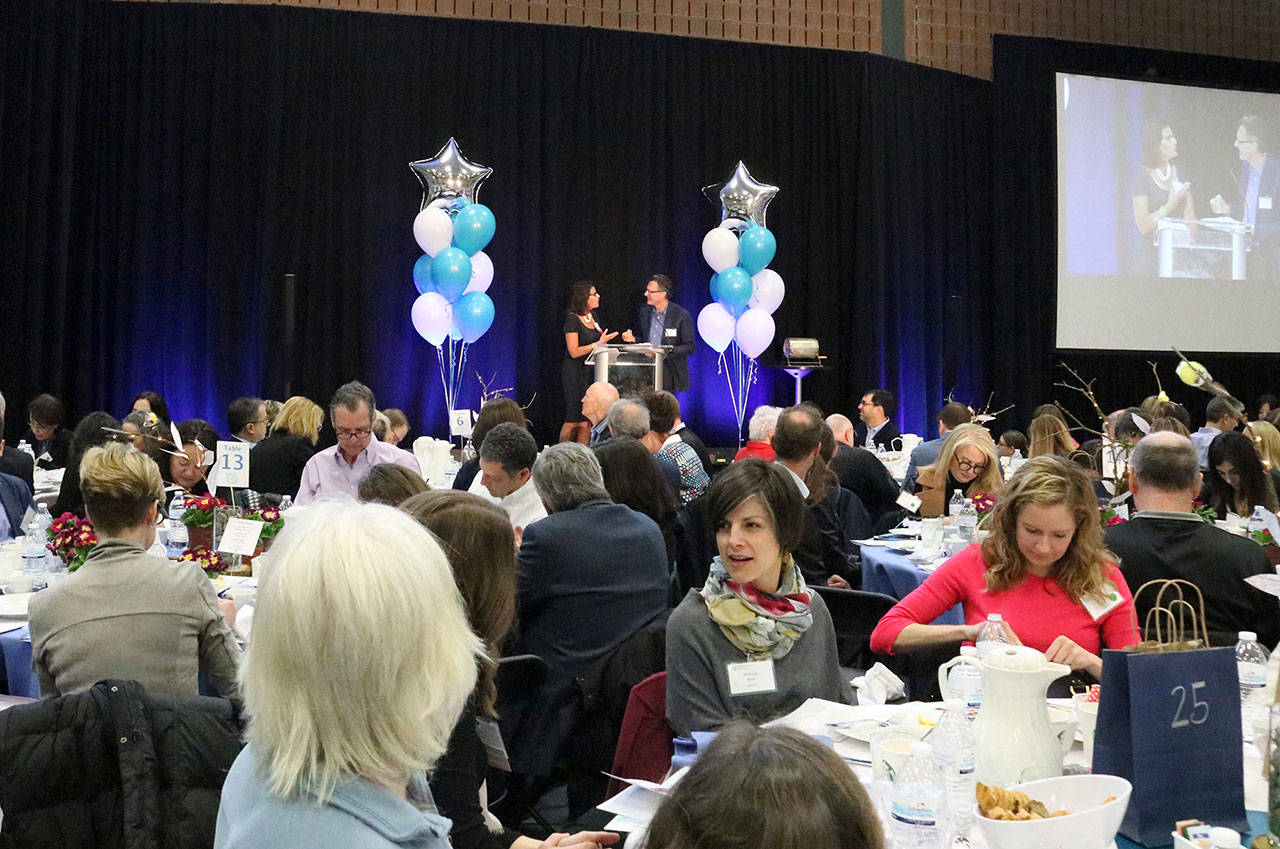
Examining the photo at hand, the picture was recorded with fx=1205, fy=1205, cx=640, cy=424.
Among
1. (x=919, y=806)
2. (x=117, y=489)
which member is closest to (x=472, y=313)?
(x=117, y=489)

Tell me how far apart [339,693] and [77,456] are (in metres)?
4.12

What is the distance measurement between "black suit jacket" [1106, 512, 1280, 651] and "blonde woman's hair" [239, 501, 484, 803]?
8.62 feet

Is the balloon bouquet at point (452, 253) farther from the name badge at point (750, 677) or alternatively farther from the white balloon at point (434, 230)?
the name badge at point (750, 677)

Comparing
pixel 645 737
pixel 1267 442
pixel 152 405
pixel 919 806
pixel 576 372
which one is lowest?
pixel 645 737

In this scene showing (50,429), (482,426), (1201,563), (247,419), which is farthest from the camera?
(50,429)

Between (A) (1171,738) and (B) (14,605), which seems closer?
(A) (1171,738)

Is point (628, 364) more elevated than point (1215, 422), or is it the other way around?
point (628, 364)

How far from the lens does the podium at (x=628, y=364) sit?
946 centimetres

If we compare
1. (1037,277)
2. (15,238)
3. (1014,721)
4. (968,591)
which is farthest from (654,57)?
(1014,721)

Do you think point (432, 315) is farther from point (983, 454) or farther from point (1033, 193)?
point (1033, 193)

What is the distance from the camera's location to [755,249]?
10508 millimetres

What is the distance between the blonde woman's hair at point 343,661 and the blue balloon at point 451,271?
320 inches

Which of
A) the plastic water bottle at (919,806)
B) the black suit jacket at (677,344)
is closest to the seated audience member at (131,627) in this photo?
the plastic water bottle at (919,806)

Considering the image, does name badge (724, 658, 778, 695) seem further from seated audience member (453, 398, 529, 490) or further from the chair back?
seated audience member (453, 398, 529, 490)
